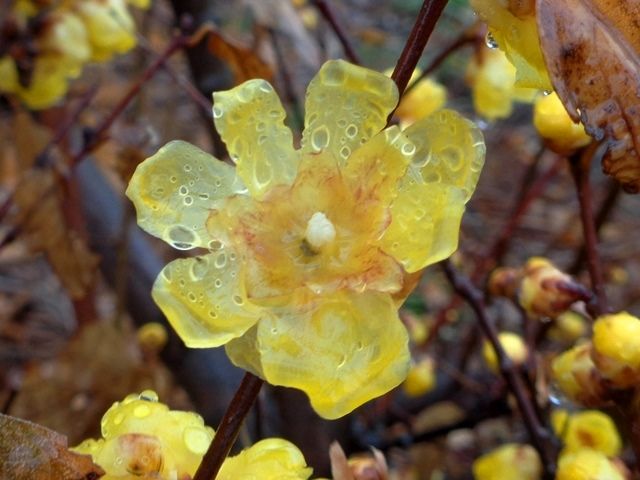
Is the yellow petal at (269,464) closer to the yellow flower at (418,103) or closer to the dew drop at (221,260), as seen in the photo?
the dew drop at (221,260)

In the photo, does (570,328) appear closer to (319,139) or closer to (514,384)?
(514,384)

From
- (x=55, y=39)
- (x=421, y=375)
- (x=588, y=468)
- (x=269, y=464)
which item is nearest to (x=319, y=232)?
(x=269, y=464)

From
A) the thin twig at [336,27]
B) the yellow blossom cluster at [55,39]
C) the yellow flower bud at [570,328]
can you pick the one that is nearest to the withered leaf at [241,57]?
the thin twig at [336,27]

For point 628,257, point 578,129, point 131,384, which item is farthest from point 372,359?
point 628,257

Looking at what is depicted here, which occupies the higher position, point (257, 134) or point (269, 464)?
point (257, 134)

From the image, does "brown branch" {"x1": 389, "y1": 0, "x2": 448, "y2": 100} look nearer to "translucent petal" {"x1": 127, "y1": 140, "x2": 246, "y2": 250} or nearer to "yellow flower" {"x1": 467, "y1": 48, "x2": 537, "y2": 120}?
"translucent petal" {"x1": 127, "y1": 140, "x2": 246, "y2": 250}

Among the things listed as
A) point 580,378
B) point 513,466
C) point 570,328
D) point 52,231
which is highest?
point 580,378
